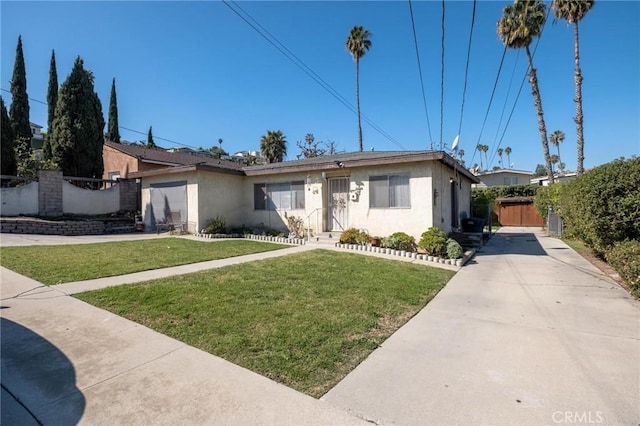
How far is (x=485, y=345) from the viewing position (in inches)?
141

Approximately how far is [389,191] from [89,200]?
1578 cm

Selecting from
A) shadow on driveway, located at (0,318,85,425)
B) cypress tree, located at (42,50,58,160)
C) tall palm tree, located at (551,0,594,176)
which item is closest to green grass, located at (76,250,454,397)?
shadow on driveway, located at (0,318,85,425)

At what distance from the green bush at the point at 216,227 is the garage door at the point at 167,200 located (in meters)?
1.51

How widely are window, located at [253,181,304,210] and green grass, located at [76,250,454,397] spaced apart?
6480 mm

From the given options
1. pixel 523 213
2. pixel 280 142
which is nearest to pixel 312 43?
pixel 280 142

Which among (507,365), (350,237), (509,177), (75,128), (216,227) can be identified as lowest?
(507,365)

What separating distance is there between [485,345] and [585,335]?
1.45m

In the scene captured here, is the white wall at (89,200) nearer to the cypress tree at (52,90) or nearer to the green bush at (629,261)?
the cypress tree at (52,90)

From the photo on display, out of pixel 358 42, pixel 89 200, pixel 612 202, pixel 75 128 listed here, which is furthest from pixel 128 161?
pixel 612 202

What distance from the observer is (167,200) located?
15.1 m

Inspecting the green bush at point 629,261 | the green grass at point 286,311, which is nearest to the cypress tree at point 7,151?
the green grass at point 286,311

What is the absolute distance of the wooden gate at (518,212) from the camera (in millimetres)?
25266

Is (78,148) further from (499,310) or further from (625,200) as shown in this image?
(625,200)

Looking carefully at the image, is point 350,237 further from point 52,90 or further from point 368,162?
point 52,90
